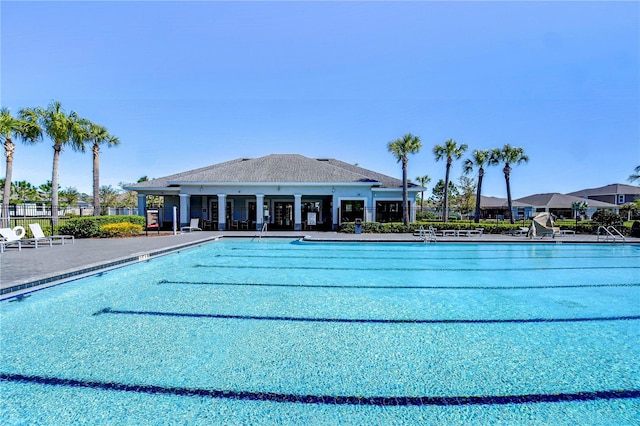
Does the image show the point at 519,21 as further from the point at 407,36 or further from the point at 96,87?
the point at 96,87

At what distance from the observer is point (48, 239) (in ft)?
43.6

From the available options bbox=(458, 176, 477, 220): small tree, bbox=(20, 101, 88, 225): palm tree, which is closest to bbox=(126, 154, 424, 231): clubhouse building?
bbox=(20, 101, 88, 225): palm tree

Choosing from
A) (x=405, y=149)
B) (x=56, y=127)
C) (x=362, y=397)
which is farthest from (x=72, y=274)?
(x=405, y=149)

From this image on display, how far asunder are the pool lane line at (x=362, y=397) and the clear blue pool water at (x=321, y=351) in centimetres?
2

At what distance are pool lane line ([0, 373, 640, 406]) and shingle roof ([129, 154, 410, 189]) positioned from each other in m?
18.9

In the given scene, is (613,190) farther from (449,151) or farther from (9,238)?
(9,238)

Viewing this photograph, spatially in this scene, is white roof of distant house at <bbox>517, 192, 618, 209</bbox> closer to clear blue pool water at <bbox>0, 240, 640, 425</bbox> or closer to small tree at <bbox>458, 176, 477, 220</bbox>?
small tree at <bbox>458, 176, 477, 220</bbox>

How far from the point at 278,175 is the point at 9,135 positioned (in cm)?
1529

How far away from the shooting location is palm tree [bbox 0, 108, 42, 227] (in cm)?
1441

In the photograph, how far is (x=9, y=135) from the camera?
16.7m

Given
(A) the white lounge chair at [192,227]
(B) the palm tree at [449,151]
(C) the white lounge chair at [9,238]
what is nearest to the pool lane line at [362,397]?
(C) the white lounge chair at [9,238]

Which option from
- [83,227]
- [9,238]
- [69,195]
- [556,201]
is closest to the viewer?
[9,238]

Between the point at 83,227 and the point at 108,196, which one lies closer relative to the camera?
the point at 83,227

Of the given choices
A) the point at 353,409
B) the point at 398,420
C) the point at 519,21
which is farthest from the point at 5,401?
the point at 519,21
